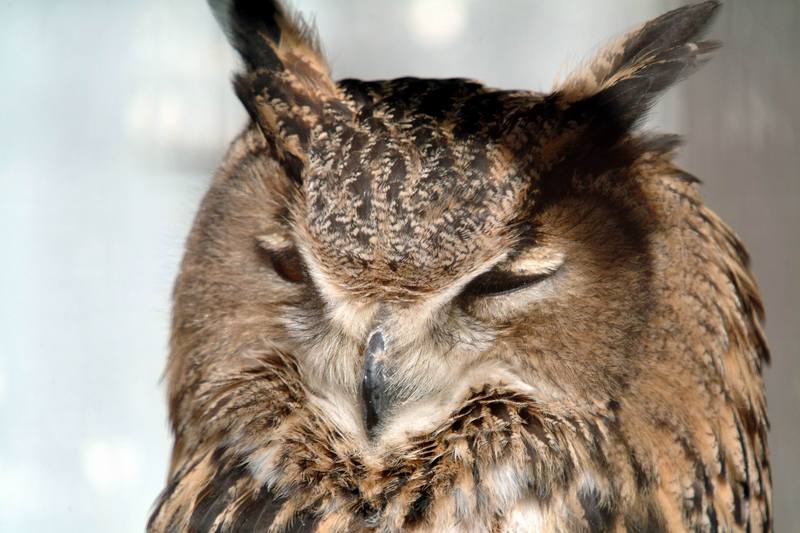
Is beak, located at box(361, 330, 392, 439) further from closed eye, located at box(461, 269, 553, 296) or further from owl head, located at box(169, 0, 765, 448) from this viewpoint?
closed eye, located at box(461, 269, 553, 296)

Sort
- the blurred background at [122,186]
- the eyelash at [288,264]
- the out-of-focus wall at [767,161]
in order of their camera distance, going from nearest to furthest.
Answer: the eyelash at [288,264] < the out-of-focus wall at [767,161] < the blurred background at [122,186]

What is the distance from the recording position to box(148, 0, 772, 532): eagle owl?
964 millimetres

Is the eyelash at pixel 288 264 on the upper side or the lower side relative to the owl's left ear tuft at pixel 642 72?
lower

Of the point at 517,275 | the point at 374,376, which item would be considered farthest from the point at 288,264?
the point at 517,275

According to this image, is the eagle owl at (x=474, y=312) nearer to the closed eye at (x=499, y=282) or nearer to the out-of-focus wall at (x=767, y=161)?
the closed eye at (x=499, y=282)

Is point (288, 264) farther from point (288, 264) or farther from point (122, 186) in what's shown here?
point (122, 186)

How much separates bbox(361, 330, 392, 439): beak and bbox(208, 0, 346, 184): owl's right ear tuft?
0.25 metres

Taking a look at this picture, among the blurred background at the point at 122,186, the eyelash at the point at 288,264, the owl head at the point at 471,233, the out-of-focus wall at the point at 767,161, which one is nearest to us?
the owl head at the point at 471,233

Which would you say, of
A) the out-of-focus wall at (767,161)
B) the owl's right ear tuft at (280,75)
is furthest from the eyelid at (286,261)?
the out-of-focus wall at (767,161)

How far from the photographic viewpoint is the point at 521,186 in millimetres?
960

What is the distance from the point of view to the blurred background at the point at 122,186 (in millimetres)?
1560

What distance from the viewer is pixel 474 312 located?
1010mm

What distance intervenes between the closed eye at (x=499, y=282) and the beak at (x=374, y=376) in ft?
0.42

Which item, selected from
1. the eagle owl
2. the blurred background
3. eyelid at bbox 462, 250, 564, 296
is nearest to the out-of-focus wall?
the blurred background
